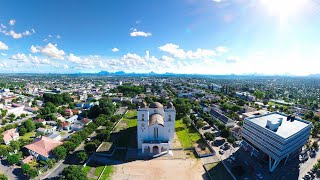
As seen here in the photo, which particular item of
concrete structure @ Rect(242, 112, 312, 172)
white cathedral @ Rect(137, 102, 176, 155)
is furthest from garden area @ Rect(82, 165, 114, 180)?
concrete structure @ Rect(242, 112, 312, 172)

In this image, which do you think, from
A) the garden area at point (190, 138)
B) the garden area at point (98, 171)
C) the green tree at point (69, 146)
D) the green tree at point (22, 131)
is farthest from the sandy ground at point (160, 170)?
the green tree at point (22, 131)

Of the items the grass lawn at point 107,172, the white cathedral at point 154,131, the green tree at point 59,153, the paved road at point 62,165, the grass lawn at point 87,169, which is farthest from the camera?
the white cathedral at point 154,131

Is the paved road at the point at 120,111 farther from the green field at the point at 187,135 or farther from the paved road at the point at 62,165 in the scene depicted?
the paved road at the point at 62,165

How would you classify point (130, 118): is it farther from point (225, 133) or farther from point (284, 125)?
point (284, 125)

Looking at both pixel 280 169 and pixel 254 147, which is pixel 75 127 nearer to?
pixel 254 147

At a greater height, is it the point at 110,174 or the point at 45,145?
the point at 45,145

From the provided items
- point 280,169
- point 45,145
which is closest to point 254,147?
point 280,169
